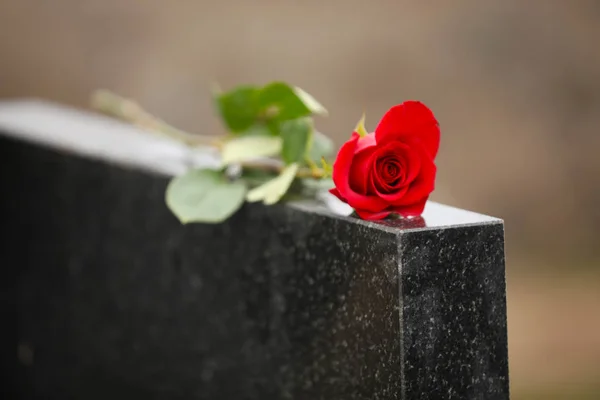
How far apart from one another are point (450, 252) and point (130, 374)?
1.85 feet

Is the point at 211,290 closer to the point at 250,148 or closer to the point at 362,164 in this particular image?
the point at 250,148

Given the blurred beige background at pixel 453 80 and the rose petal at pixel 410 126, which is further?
the blurred beige background at pixel 453 80

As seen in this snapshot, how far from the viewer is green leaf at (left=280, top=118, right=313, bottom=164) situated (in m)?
0.79

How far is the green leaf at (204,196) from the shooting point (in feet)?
2.54

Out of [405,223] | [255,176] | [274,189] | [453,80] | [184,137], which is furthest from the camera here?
[453,80]

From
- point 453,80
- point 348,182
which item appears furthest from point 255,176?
point 453,80

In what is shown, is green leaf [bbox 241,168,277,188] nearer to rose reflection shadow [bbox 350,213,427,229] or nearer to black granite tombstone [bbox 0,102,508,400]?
black granite tombstone [bbox 0,102,508,400]

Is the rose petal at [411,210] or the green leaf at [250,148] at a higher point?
the green leaf at [250,148]

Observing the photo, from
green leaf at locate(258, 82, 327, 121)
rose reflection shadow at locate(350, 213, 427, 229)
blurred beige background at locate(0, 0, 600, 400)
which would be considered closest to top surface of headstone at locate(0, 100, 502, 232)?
rose reflection shadow at locate(350, 213, 427, 229)

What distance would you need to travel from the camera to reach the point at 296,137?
2.61 ft

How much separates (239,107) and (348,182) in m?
0.31

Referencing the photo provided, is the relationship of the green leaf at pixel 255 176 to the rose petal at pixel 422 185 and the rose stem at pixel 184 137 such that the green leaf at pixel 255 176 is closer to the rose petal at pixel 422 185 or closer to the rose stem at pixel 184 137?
the rose stem at pixel 184 137

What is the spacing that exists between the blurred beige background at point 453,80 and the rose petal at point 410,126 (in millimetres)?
1900

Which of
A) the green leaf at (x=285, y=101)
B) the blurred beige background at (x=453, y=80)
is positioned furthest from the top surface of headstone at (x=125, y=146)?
the blurred beige background at (x=453, y=80)
